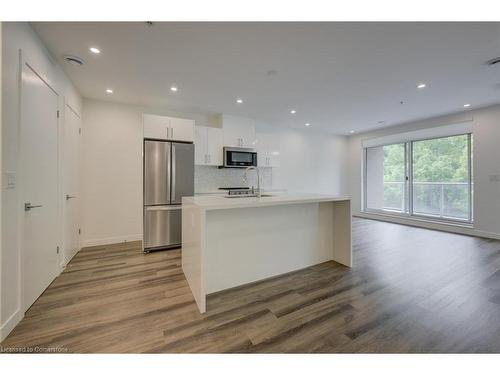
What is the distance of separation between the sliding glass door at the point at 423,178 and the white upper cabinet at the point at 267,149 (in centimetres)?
348

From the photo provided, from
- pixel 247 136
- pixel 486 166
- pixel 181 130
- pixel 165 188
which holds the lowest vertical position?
pixel 165 188

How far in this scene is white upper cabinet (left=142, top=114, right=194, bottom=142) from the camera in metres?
3.60

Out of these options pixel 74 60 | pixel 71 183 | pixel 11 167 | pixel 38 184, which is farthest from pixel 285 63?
pixel 71 183

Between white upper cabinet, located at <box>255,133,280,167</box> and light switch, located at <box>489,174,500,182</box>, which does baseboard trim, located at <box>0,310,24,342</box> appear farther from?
light switch, located at <box>489,174,500,182</box>

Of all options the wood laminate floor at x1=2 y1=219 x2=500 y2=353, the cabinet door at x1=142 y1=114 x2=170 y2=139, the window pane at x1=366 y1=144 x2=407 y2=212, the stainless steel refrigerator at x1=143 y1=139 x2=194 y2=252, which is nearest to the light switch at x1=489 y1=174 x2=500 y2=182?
the window pane at x1=366 y1=144 x2=407 y2=212

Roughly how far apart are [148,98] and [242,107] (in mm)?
1753

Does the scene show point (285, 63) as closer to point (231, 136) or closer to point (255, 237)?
point (255, 237)

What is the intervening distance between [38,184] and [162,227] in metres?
1.77

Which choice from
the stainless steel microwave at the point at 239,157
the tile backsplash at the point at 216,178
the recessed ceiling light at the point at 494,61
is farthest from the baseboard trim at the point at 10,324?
the recessed ceiling light at the point at 494,61

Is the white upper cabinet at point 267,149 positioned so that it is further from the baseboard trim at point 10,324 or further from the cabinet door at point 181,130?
the baseboard trim at point 10,324

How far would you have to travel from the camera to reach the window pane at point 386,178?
6.09m

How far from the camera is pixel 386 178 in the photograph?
649 centimetres

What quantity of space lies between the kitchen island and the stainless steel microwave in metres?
2.05
